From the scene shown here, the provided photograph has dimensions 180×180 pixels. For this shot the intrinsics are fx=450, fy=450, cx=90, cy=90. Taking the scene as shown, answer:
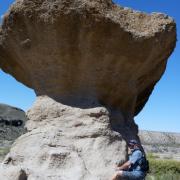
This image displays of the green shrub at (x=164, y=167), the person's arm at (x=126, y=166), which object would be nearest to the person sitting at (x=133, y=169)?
the person's arm at (x=126, y=166)

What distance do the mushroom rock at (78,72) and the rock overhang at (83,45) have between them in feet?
0.05

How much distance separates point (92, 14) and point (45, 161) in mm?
2388

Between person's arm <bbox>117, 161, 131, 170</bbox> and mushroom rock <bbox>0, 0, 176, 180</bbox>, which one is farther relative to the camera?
mushroom rock <bbox>0, 0, 176, 180</bbox>

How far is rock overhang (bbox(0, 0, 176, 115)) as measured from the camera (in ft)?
23.4

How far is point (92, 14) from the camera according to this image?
7.05m

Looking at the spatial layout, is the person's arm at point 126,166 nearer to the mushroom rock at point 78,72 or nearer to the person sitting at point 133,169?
the person sitting at point 133,169

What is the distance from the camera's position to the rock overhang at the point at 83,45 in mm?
7141

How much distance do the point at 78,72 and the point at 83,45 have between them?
52cm

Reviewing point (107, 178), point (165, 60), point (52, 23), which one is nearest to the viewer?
point (107, 178)

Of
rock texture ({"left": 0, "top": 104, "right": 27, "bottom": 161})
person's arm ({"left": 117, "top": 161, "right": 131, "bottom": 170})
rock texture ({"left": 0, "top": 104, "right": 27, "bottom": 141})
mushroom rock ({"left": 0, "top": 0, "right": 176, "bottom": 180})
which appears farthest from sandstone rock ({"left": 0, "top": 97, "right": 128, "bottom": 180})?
rock texture ({"left": 0, "top": 104, "right": 27, "bottom": 141})

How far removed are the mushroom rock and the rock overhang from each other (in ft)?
0.05

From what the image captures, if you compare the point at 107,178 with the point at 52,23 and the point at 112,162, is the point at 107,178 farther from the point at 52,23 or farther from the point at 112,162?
the point at 52,23

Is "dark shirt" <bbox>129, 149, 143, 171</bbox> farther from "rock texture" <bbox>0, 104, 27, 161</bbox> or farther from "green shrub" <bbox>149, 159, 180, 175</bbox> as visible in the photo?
"rock texture" <bbox>0, 104, 27, 161</bbox>

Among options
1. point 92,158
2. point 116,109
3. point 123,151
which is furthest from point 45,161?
point 116,109
